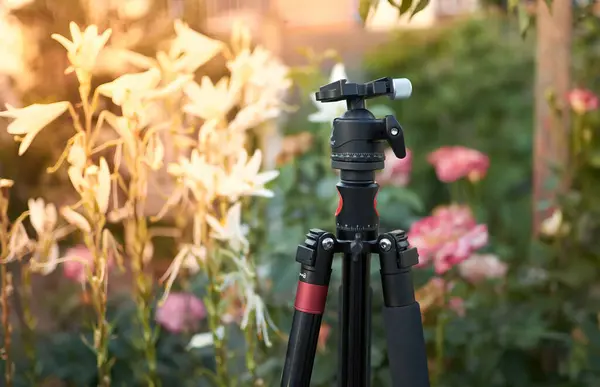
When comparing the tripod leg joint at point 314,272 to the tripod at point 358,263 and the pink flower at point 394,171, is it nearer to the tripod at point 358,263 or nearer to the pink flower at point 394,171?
the tripod at point 358,263

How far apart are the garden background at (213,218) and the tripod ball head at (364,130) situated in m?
0.17

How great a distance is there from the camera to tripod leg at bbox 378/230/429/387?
0.86 metres

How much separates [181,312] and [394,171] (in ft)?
2.18

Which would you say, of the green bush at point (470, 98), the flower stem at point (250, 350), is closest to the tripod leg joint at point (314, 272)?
Answer: the flower stem at point (250, 350)

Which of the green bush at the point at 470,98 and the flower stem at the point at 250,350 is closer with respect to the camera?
the flower stem at the point at 250,350

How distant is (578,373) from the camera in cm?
142

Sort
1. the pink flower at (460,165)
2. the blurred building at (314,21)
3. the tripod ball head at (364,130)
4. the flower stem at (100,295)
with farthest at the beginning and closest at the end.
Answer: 1. the blurred building at (314,21)
2. the pink flower at (460,165)
3. the flower stem at (100,295)
4. the tripod ball head at (364,130)

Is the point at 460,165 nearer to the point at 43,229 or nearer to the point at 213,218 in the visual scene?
the point at 213,218

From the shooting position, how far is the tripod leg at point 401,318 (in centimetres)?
86

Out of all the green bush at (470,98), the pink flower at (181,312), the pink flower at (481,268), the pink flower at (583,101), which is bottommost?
the pink flower at (181,312)

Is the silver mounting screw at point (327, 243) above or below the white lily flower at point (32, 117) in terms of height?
below

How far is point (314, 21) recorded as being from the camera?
3176mm

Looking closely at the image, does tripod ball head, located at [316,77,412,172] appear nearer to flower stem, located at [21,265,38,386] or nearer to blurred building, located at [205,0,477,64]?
flower stem, located at [21,265,38,386]

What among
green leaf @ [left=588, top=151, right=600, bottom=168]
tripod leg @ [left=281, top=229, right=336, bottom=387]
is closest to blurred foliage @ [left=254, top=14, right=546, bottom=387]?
green leaf @ [left=588, top=151, right=600, bottom=168]
